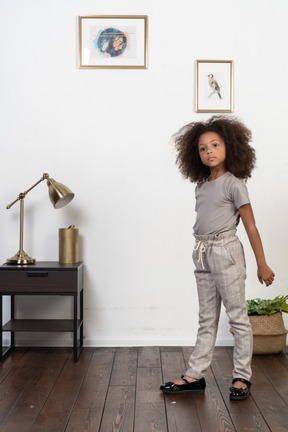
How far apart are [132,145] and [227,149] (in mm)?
1045

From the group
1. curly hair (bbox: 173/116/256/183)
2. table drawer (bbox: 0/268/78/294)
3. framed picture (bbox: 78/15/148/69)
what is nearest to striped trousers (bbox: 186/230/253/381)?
curly hair (bbox: 173/116/256/183)

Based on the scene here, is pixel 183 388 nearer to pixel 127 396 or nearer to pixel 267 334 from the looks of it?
pixel 127 396

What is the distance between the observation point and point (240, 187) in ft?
7.55

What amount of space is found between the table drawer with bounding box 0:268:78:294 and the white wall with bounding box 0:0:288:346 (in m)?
0.36

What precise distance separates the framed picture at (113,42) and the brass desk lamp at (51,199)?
2.57 feet

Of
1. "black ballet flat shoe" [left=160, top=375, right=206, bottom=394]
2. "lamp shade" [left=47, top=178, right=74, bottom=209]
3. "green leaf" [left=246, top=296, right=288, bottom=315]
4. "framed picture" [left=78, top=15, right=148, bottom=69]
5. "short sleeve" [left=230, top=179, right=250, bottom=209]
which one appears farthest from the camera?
"framed picture" [left=78, top=15, right=148, bottom=69]

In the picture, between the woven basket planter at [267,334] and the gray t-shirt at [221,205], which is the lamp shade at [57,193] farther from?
the woven basket planter at [267,334]

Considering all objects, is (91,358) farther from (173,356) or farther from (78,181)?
(78,181)

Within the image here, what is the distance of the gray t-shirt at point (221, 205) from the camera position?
2.32 metres

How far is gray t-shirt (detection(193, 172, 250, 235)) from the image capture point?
232cm

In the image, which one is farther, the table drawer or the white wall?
the white wall

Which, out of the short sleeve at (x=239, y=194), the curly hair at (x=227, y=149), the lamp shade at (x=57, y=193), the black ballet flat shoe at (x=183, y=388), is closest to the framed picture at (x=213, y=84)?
the curly hair at (x=227, y=149)

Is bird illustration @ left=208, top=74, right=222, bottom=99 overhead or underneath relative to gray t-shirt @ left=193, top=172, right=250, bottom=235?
overhead

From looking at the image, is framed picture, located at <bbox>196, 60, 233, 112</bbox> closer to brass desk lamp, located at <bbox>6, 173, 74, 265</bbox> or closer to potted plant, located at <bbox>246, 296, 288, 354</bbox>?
brass desk lamp, located at <bbox>6, 173, 74, 265</bbox>
